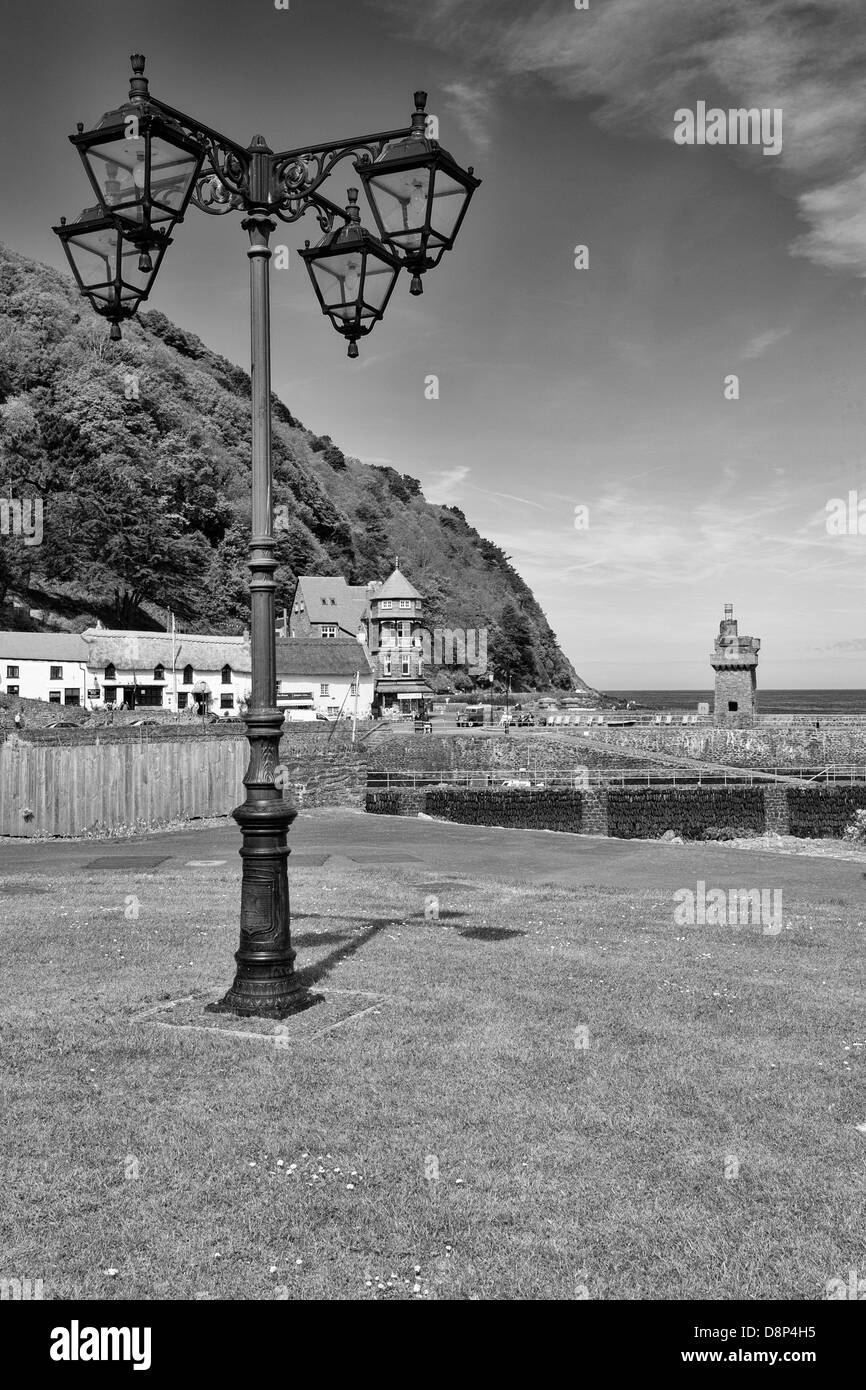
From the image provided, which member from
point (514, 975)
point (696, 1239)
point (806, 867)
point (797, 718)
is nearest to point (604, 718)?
point (797, 718)

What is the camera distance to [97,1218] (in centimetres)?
466

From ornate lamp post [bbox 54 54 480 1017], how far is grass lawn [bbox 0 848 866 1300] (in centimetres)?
80

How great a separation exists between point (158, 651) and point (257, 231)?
70403mm

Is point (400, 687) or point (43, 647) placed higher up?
point (43, 647)

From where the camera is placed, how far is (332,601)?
109562 mm

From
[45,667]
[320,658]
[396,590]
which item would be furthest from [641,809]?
[396,590]

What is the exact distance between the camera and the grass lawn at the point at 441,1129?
4.36 metres

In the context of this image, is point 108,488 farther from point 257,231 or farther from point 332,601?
point 257,231

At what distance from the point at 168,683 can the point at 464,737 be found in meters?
28.3

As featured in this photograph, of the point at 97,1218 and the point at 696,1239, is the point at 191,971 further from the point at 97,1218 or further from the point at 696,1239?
the point at 696,1239

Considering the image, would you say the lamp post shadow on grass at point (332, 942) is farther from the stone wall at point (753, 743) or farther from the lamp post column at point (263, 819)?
the stone wall at point (753, 743)

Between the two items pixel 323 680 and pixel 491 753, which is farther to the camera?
pixel 323 680

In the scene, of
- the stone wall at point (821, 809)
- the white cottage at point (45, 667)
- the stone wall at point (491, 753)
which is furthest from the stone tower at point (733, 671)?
the white cottage at point (45, 667)

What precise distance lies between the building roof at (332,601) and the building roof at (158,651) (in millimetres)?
25869
